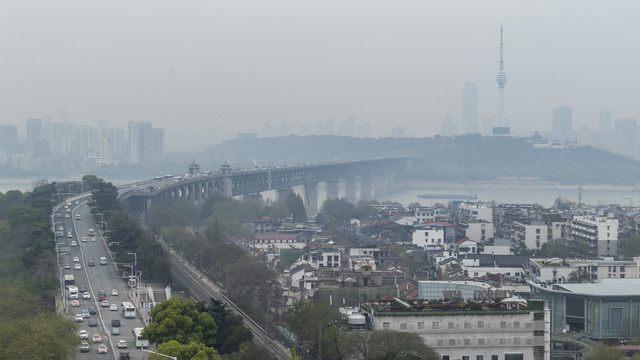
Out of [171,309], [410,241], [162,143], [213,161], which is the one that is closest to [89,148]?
[162,143]

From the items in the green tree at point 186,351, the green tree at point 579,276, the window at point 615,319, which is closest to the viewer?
the green tree at point 186,351

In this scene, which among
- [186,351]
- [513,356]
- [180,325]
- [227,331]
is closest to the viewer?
[186,351]

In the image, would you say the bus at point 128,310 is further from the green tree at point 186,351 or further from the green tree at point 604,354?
the green tree at point 604,354

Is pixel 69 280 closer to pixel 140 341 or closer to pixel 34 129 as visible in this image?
pixel 140 341

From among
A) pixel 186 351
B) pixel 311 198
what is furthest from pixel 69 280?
pixel 311 198

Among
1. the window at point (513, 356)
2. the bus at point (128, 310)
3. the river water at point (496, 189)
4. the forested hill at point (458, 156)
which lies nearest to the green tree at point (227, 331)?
the bus at point (128, 310)

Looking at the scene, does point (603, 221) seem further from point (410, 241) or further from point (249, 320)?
point (249, 320)

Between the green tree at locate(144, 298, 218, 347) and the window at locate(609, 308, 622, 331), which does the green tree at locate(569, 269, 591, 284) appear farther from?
the green tree at locate(144, 298, 218, 347)
